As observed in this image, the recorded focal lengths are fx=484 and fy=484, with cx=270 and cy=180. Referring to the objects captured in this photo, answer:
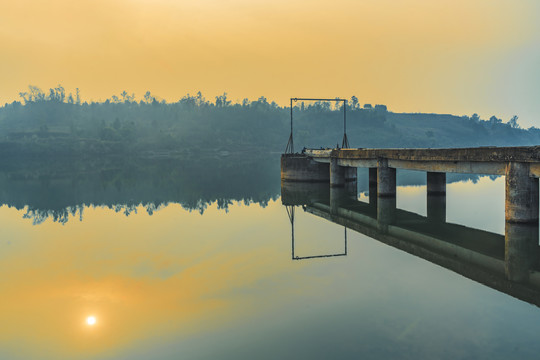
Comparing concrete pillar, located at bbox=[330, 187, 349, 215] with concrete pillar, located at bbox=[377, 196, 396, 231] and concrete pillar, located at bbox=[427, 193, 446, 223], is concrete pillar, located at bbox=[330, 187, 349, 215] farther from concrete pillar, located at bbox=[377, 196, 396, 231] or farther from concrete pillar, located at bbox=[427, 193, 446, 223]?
concrete pillar, located at bbox=[427, 193, 446, 223]

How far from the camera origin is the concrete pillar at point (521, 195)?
21516 mm

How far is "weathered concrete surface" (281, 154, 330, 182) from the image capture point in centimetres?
5106

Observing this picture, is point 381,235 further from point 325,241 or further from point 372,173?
point 372,173

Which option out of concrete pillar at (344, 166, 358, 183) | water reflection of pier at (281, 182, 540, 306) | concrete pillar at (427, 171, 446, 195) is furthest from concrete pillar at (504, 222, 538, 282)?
concrete pillar at (344, 166, 358, 183)

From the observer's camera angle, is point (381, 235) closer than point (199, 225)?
Yes

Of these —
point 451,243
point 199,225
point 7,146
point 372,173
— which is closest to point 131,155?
point 7,146

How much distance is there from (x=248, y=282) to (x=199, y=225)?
41.7 ft

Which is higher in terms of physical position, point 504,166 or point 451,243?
point 504,166

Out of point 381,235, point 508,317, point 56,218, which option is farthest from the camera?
point 56,218

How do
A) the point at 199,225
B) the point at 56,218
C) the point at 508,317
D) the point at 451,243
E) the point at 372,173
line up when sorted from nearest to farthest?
1. the point at 508,317
2. the point at 451,243
3. the point at 199,225
4. the point at 56,218
5. the point at 372,173

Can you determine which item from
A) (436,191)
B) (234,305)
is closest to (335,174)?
(436,191)

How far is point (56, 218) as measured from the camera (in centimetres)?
3142

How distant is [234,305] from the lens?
42.7 ft

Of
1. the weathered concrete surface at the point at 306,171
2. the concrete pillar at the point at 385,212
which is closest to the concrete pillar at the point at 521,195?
the concrete pillar at the point at 385,212
